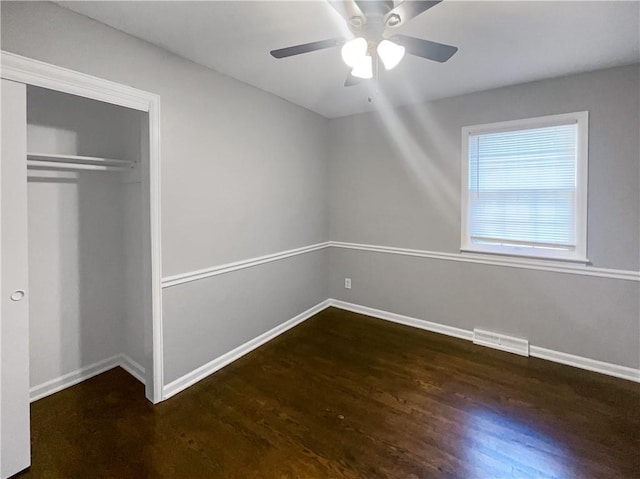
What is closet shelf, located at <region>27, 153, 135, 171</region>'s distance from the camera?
2.05 m

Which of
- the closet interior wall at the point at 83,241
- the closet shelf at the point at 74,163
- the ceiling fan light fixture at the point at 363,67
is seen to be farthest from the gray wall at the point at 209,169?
the ceiling fan light fixture at the point at 363,67

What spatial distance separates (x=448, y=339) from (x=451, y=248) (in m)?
0.97

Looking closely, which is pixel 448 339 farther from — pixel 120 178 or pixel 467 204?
pixel 120 178

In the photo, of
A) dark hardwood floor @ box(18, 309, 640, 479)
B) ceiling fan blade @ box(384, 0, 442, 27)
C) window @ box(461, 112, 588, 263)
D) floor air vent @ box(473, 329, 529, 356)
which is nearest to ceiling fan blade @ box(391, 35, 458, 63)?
ceiling fan blade @ box(384, 0, 442, 27)

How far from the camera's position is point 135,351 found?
2.56 m

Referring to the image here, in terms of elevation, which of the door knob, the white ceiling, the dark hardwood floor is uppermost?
the white ceiling

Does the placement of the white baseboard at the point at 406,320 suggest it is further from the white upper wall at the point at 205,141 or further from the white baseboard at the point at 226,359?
the white upper wall at the point at 205,141

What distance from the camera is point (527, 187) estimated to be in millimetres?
2822

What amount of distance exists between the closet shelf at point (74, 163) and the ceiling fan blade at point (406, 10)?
2.11m

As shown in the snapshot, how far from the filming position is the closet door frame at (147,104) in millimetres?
1586

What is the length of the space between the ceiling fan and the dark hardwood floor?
220 cm

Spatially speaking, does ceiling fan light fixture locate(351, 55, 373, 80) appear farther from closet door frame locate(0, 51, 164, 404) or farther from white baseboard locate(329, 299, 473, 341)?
white baseboard locate(329, 299, 473, 341)

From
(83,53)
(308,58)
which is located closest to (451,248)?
(308,58)

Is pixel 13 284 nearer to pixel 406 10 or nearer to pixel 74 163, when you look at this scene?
pixel 74 163
